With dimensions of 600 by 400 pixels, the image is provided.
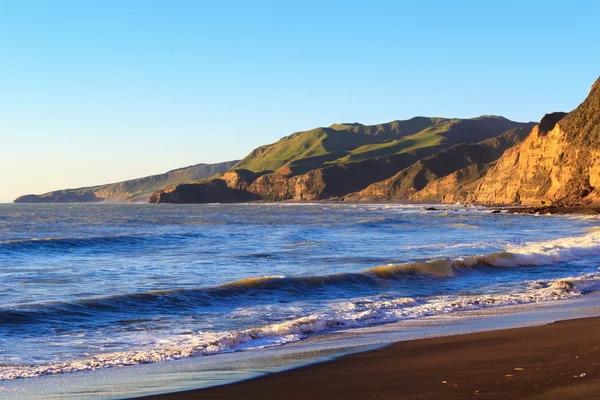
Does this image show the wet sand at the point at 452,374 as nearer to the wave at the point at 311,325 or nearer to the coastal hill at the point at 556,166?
the wave at the point at 311,325

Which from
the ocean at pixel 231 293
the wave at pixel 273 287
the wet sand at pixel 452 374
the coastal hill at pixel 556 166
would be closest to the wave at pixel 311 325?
the ocean at pixel 231 293

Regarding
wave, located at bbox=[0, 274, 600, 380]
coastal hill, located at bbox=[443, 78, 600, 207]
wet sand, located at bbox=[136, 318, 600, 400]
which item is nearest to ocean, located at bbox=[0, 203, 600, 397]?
wave, located at bbox=[0, 274, 600, 380]

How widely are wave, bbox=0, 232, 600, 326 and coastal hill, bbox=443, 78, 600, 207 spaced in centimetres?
5752

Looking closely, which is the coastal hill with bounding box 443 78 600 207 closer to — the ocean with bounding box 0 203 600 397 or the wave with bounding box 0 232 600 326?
the ocean with bounding box 0 203 600 397

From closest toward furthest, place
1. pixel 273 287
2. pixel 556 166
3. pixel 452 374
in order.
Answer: pixel 452 374
pixel 273 287
pixel 556 166

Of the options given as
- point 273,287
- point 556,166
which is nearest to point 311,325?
point 273,287

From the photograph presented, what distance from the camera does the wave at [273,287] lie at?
50.3ft

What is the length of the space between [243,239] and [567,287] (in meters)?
26.2

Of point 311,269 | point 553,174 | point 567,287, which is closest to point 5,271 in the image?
point 311,269

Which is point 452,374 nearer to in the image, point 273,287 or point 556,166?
point 273,287

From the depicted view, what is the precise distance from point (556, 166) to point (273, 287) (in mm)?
84207

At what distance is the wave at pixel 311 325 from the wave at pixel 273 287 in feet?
9.52

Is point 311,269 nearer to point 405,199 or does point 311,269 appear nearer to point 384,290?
point 384,290

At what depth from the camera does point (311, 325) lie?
13656mm
